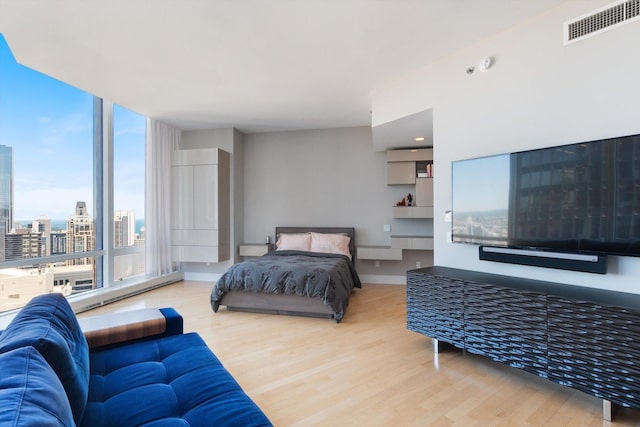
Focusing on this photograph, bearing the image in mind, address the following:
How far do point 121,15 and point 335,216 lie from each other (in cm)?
399

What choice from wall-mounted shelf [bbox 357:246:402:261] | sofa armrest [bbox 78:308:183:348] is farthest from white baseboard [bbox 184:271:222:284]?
sofa armrest [bbox 78:308:183:348]

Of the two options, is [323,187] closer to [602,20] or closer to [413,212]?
[413,212]

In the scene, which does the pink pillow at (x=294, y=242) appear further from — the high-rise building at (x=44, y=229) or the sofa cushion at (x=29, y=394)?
the sofa cushion at (x=29, y=394)

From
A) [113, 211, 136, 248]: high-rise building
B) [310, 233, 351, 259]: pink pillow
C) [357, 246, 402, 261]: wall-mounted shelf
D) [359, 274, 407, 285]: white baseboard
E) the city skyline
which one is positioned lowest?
[359, 274, 407, 285]: white baseboard

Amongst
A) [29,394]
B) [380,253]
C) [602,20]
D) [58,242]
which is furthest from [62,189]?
[602,20]

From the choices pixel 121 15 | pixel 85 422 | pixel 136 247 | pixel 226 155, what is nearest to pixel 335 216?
pixel 226 155

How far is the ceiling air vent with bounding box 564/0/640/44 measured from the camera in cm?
198

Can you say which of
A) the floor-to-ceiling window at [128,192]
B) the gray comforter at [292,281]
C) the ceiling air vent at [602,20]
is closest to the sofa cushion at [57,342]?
the gray comforter at [292,281]

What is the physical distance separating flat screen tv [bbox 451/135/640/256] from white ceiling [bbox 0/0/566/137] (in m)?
1.17

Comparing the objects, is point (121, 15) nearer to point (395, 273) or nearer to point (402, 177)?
point (402, 177)

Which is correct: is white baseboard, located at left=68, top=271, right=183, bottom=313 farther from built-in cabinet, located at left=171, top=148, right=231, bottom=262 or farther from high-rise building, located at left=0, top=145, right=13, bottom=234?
high-rise building, located at left=0, top=145, right=13, bottom=234

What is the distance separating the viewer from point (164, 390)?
1406 mm

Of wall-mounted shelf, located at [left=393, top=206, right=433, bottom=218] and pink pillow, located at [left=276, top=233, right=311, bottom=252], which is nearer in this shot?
wall-mounted shelf, located at [left=393, top=206, right=433, bottom=218]

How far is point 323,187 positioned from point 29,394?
5.04m
